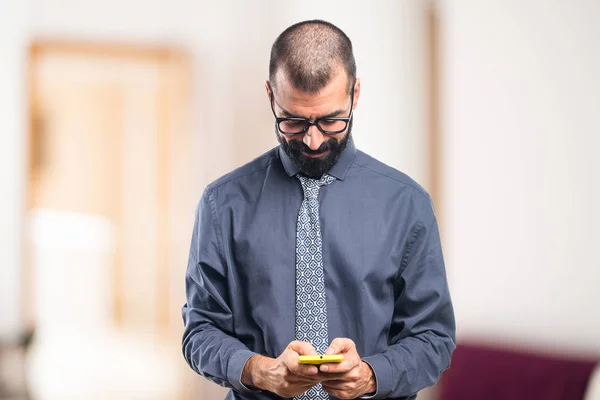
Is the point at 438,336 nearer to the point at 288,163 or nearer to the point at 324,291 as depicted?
the point at 324,291

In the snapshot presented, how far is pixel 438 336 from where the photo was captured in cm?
155

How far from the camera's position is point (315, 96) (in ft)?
4.80

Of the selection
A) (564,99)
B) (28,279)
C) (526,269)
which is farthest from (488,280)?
(28,279)

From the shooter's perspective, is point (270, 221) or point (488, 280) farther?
point (488, 280)

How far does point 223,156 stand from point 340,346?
4280 mm

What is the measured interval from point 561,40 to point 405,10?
903 millimetres

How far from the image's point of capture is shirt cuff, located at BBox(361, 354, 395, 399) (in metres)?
1.43

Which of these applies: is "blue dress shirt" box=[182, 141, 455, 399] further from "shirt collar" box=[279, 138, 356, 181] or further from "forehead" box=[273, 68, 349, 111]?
"forehead" box=[273, 68, 349, 111]

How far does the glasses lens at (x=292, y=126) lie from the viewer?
1.49 metres

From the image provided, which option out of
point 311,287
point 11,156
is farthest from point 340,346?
point 11,156

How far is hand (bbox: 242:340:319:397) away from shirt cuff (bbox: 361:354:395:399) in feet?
0.38

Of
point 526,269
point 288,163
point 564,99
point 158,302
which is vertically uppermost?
point 564,99

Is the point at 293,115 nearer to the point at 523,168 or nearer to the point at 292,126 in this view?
the point at 292,126

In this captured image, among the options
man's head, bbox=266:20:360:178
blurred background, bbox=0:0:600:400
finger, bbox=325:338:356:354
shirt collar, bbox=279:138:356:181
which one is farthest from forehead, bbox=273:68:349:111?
blurred background, bbox=0:0:600:400
